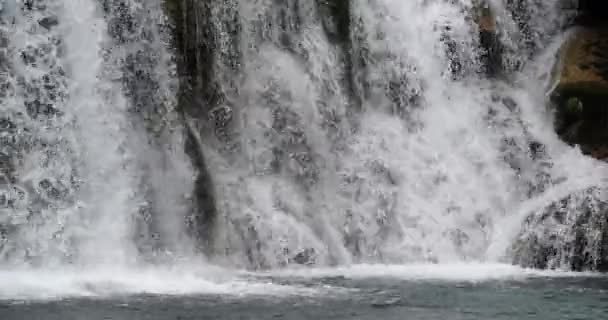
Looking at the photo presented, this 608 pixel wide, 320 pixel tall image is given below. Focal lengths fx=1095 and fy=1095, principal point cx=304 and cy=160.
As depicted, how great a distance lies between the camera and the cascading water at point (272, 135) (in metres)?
19.5

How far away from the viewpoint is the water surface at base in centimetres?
1541

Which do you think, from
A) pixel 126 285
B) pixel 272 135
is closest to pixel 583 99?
pixel 272 135

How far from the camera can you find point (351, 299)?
16.6 meters

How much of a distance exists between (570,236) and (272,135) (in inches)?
239

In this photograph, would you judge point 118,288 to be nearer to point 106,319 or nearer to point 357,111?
point 106,319

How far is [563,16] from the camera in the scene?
25109 millimetres

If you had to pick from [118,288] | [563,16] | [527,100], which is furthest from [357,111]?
[118,288]

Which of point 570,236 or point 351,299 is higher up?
point 570,236

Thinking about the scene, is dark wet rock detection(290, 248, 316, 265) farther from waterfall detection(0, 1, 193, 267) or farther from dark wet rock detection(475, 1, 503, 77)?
dark wet rock detection(475, 1, 503, 77)

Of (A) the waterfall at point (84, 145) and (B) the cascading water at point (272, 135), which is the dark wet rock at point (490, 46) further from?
(A) the waterfall at point (84, 145)

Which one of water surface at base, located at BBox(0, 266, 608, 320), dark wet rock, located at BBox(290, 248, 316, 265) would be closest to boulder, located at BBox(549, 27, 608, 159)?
water surface at base, located at BBox(0, 266, 608, 320)

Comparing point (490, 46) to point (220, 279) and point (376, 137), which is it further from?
point (220, 279)

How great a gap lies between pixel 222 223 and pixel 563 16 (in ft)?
32.3

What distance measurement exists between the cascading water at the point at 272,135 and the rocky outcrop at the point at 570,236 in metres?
0.40
